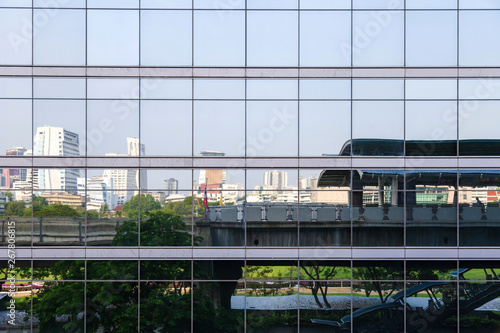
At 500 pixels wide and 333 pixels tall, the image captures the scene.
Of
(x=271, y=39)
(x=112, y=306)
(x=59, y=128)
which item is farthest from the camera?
(x=271, y=39)

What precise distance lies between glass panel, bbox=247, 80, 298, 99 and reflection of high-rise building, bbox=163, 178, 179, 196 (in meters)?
4.45

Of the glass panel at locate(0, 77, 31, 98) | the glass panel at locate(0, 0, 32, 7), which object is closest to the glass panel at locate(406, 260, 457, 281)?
the glass panel at locate(0, 77, 31, 98)

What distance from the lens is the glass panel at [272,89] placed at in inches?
641

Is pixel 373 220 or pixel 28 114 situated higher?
pixel 28 114

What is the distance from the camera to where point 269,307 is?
16.1m

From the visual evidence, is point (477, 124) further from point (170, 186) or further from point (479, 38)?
point (170, 186)

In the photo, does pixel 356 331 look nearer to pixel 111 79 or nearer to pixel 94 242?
pixel 94 242

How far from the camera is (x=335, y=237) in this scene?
16078 millimetres

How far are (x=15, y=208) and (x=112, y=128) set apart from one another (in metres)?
4.94

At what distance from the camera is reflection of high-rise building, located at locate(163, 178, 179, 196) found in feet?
52.7

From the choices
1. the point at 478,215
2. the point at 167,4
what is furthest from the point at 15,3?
the point at 478,215

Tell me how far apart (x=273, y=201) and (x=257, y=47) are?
20.2ft

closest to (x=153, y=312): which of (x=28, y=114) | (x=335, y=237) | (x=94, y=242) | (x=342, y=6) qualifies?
(x=94, y=242)

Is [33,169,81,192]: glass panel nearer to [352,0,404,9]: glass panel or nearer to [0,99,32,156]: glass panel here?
[0,99,32,156]: glass panel
